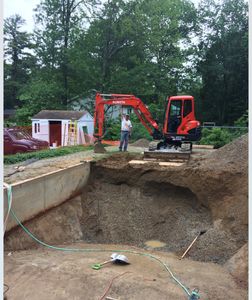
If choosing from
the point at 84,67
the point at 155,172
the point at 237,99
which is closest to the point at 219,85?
the point at 237,99

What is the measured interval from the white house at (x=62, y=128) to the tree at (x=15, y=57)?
1889 centimetres

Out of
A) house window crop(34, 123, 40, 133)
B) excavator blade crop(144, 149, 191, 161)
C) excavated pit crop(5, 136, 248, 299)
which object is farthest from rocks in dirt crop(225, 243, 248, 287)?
house window crop(34, 123, 40, 133)

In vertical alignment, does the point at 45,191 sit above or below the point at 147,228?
above

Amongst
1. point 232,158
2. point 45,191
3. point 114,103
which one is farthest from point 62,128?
point 232,158

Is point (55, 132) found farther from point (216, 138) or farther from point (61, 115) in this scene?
point (216, 138)

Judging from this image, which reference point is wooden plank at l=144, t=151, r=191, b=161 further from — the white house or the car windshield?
the white house

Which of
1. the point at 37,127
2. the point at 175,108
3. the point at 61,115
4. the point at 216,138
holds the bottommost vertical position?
the point at 216,138

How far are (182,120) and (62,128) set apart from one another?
10945 millimetres

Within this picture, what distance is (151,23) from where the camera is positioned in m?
23.5

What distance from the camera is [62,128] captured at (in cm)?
2045

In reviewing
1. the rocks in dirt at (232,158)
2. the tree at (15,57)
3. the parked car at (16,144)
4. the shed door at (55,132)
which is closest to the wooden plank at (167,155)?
the rocks in dirt at (232,158)

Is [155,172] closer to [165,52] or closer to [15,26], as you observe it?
[165,52]

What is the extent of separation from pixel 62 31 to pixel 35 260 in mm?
22484

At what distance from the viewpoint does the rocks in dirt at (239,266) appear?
534 cm
